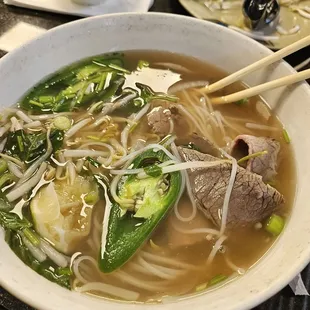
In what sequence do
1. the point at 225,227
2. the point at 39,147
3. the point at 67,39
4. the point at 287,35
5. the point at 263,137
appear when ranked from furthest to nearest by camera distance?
the point at 287,35, the point at 67,39, the point at 263,137, the point at 39,147, the point at 225,227

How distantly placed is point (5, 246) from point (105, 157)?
1.62 feet

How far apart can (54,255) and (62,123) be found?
0.56 metres

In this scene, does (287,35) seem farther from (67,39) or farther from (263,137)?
(67,39)

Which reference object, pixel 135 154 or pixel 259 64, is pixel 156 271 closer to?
pixel 135 154

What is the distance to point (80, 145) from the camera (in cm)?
181

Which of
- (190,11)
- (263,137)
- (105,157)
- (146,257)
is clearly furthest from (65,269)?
(190,11)

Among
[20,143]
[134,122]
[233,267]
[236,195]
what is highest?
[20,143]

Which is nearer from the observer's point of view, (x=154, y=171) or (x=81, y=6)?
(x=154, y=171)


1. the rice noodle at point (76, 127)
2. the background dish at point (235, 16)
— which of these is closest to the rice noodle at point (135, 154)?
the rice noodle at point (76, 127)

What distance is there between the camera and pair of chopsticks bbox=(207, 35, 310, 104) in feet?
5.81

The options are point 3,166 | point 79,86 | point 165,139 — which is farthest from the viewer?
point 79,86

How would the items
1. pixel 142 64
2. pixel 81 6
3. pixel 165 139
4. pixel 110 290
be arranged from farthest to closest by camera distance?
pixel 81 6 → pixel 142 64 → pixel 165 139 → pixel 110 290

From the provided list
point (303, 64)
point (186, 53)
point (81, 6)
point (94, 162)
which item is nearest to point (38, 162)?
point (94, 162)

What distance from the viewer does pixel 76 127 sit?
184cm
